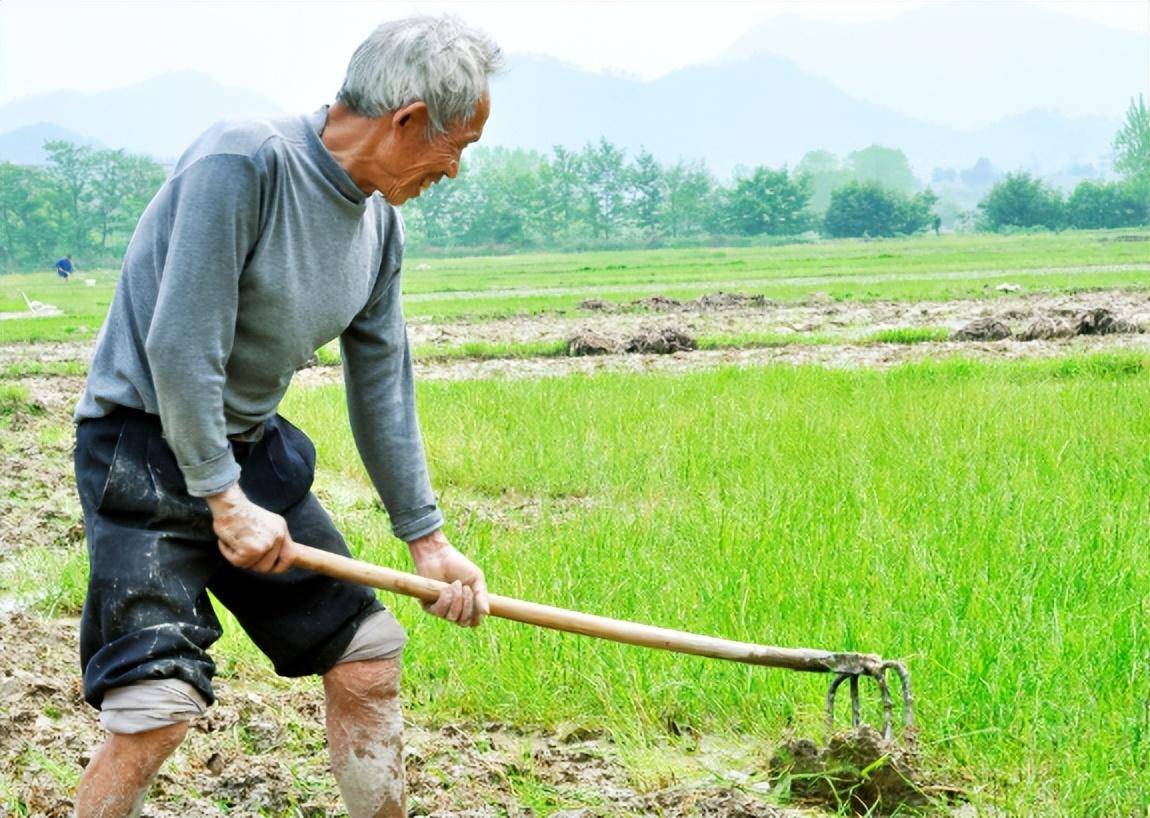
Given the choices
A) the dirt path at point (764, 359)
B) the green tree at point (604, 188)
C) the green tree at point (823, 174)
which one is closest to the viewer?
the dirt path at point (764, 359)

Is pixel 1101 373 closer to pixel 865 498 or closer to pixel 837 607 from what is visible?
pixel 865 498

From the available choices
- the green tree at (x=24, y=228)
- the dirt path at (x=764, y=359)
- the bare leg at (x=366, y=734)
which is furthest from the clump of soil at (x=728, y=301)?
the green tree at (x=24, y=228)

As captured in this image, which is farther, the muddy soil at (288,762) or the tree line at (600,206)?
the tree line at (600,206)

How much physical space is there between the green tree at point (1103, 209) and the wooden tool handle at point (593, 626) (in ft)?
227

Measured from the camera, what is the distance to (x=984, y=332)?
508 inches

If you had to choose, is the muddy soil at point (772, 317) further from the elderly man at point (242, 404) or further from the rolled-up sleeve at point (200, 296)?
the rolled-up sleeve at point (200, 296)

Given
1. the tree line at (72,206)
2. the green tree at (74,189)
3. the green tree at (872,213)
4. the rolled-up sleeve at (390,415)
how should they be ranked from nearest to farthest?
the rolled-up sleeve at (390,415) < the tree line at (72,206) < the green tree at (74,189) < the green tree at (872,213)

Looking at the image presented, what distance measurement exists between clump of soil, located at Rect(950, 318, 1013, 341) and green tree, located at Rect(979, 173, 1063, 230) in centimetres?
5818

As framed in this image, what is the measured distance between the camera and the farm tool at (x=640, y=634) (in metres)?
2.45

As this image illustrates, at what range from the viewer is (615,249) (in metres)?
70.9

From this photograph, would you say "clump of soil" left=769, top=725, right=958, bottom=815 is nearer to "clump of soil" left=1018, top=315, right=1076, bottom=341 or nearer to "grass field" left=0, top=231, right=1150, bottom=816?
"grass field" left=0, top=231, right=1150, bottom=816

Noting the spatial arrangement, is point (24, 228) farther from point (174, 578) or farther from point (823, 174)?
point (823, 174)

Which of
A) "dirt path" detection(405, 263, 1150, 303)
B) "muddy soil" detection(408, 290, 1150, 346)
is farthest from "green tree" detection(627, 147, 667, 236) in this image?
"muddy soil" detection(408, 290, 1150, 346)

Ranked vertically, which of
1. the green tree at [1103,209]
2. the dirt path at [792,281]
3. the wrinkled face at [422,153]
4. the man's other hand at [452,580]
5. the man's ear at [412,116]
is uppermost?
the green tree at [1103,209]
